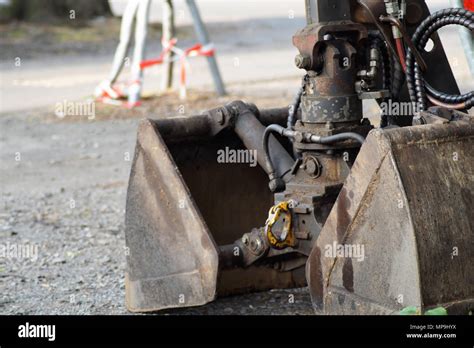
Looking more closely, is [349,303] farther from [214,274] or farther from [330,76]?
[330,76]

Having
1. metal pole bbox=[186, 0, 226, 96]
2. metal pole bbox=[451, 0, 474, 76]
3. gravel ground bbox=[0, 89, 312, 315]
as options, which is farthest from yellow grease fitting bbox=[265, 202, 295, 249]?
metal pole bbox=[186, 0, 226, 96]

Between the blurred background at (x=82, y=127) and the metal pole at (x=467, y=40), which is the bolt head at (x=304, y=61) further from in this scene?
the blurred background at (x=82, y=127)

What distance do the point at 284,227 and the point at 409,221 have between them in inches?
32.6

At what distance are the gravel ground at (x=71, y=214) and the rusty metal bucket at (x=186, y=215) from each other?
0.16m

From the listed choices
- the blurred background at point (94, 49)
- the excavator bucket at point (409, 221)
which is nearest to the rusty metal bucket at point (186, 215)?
the excavator bucket at point (409, 221)

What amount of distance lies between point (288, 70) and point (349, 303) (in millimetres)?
11958

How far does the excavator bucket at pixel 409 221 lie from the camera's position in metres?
3.94

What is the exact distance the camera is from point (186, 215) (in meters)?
4.75

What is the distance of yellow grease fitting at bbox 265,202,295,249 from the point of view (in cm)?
461

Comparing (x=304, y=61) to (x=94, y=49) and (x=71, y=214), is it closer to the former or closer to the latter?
(x=71, y=214)

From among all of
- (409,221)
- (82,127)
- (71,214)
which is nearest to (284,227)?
(409,221)

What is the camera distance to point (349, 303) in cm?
425

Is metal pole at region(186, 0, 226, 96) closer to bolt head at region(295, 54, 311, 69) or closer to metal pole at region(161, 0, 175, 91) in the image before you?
metal pole at region(161, 0, 175, 91)
